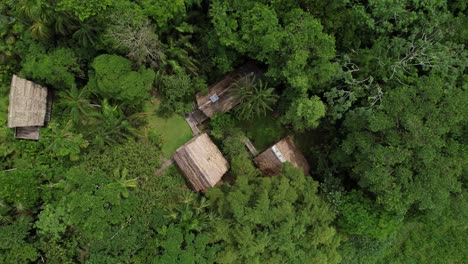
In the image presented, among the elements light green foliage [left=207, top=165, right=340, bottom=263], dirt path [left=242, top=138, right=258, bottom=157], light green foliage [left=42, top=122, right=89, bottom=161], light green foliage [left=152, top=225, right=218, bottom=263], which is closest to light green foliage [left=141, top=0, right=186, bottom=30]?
light green foliage [left=42, top=122, right=89, bottom=161]

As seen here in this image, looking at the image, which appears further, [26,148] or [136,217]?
[26,148]

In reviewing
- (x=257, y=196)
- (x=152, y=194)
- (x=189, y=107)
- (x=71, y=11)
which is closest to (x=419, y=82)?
(x=257, y=196)

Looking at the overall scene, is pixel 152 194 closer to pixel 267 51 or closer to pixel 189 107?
pixel 189 107

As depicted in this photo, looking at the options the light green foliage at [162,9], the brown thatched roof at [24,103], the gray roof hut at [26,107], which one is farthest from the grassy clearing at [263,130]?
the brown thatched roof at [24,103]

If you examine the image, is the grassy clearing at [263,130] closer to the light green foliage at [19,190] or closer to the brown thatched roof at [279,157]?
the brown thatched roof at [279,157]

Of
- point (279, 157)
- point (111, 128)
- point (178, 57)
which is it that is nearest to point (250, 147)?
point (279, 157)

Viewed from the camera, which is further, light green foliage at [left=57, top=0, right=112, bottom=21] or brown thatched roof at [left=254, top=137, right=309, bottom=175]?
brown thatched roof at [left=254, top=137, right=309, bottom=175]

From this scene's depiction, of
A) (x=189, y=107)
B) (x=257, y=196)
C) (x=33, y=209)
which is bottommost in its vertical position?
(x=257, y=196)

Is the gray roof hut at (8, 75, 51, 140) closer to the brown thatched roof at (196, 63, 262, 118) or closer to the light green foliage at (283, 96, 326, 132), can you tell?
the brown thatched roof at (196, 63, 262, 118)
